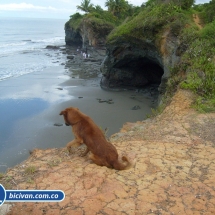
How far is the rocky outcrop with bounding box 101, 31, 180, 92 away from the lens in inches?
656

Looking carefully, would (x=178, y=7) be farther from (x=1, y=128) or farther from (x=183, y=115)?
(x=1, y=128)

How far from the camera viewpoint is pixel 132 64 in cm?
1973

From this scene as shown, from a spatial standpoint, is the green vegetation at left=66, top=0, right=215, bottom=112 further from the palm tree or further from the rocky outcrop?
the palm tree

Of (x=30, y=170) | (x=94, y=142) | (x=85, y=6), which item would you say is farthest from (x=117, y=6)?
(x=30, y=170)

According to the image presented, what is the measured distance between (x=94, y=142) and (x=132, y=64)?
48.8 ft

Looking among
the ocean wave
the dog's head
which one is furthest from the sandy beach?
the ocean wave

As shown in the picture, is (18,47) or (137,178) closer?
(137,178)

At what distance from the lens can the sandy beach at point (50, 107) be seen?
11188 millimetres

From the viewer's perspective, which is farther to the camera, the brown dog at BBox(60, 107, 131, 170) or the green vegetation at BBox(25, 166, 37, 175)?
the brown dog at BBox(60, 107, 131, 170)

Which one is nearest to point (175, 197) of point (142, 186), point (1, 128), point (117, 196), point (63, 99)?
point (142, 186)

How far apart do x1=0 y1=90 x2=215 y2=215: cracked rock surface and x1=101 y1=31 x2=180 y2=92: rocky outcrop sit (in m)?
8.78

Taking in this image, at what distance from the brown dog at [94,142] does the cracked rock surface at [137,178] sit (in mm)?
165

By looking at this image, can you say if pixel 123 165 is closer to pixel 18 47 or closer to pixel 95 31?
pixel 95 31

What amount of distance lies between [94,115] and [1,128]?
4.56 meters
